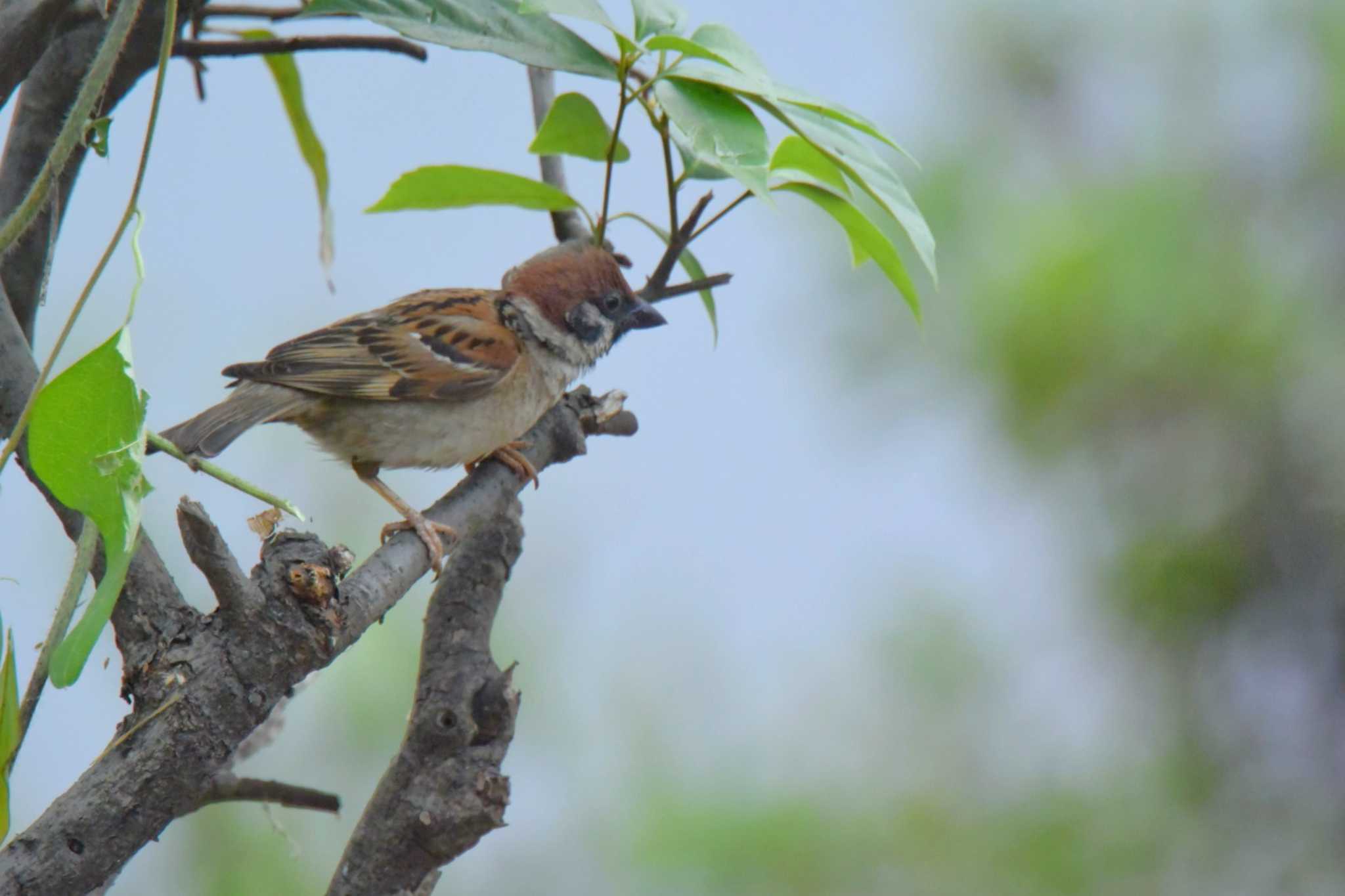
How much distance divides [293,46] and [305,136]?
241 mm

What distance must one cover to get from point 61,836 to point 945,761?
2.28 meters

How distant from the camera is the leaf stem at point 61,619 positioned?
0.72 m

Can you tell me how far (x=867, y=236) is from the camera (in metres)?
1.04

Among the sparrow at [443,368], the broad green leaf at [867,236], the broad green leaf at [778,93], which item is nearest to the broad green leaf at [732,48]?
the broad green leaf at [778,93]

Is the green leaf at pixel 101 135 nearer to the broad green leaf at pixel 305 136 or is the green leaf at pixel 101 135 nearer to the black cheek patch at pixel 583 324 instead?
the broad green leaf at pixel 305 136

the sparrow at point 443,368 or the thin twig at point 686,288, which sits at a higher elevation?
the sparrow at point 443,368

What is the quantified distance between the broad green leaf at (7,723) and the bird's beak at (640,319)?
114 cm

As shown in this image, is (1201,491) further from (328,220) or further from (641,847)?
(328,220)

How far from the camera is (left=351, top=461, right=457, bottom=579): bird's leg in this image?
108 centimetres

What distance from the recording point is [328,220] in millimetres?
1385

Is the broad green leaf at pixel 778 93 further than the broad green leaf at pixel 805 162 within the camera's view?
No

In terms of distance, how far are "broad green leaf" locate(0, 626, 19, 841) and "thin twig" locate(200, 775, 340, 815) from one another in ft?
0.99

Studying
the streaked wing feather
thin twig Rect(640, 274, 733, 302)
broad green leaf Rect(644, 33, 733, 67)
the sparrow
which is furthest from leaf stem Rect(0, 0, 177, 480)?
the streaked wing feather

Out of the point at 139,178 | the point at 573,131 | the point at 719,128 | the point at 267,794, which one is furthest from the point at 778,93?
the point at 267,794
